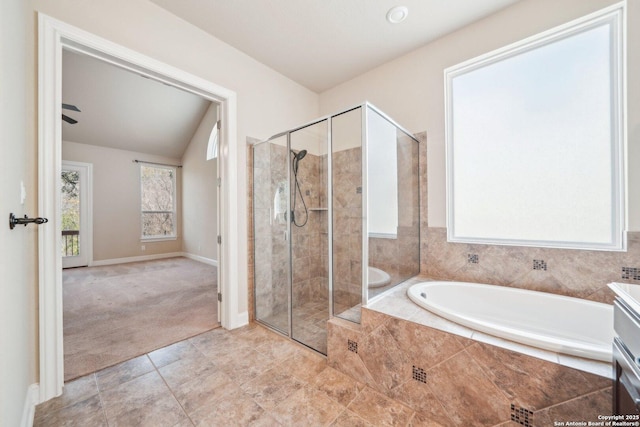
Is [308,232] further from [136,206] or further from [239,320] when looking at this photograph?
[136,206]

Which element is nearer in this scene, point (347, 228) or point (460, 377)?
point (460, 377)

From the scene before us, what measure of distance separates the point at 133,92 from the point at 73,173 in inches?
86.1

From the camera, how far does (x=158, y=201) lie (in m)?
6.05

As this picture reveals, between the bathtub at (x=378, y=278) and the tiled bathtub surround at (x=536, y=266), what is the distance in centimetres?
60

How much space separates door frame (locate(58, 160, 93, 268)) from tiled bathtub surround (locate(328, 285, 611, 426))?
5.91 meters

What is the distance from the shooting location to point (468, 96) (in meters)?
2.26

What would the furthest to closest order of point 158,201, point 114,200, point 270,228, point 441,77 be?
point 158,201
point 114,200
point 270,228
point 441,77

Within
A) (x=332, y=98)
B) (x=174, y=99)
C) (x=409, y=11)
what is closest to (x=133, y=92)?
(x=174, y=99)

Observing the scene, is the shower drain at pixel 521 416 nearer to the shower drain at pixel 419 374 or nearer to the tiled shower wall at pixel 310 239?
the shower drain at pixel 419 374

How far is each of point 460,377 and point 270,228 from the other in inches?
77.6

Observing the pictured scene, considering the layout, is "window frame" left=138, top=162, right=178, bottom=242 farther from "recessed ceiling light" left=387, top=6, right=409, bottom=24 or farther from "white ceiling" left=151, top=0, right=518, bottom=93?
"recessed ceiling light" left=387, top=6, right=409, bottom=24

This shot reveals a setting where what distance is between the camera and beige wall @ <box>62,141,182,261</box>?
5117 mm

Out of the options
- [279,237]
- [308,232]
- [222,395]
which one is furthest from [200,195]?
[222,395]

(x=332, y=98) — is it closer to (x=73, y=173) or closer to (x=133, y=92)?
(x=133, y=92)
